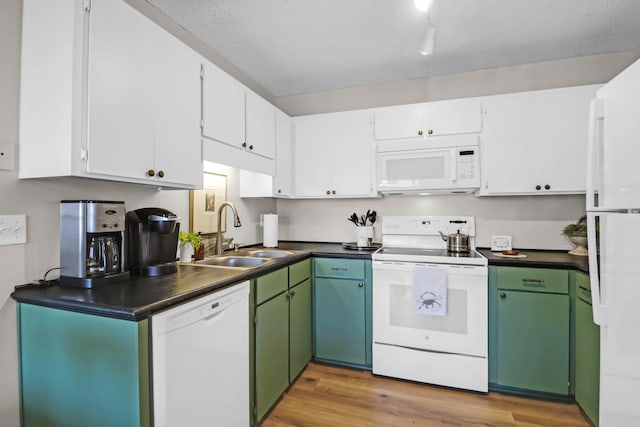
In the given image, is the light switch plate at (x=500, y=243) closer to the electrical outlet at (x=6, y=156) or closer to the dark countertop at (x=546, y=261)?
the dark countertop at (x=546, y=261)

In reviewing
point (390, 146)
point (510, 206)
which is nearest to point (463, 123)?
point (390, 146)

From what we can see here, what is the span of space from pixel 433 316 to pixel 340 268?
75cm

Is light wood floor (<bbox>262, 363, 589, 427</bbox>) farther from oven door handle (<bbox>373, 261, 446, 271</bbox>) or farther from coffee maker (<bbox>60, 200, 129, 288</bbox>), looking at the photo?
coffee maker (<bbox>60, 200, 129, 288</bbox>)

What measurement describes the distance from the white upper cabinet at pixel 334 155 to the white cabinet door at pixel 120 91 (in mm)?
1626

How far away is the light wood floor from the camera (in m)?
1.88

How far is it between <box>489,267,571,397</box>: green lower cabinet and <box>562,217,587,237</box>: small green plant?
1.82 feet

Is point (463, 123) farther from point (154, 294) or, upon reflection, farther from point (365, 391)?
point (154, 294)

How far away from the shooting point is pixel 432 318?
2.24 metres

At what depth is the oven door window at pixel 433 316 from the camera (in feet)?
7.11

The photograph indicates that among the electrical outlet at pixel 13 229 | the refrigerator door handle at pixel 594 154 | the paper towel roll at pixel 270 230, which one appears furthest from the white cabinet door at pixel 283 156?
the refrigerator door handle at pixel 594 154

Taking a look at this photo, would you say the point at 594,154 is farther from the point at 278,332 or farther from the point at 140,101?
the point at 140,101

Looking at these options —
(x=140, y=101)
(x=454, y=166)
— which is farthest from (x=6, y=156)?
(x=454, y=166)

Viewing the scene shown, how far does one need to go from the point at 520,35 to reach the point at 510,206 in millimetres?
1307

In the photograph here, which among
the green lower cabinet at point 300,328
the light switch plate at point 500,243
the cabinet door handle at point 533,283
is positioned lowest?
the green lower cabinet at point 300,328
